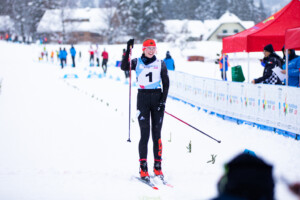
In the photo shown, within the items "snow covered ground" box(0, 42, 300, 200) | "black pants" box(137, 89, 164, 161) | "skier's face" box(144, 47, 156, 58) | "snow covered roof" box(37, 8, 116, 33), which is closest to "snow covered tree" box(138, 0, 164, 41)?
"snow covered roof" box(37, 8, 116, 33)

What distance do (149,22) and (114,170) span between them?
189ft

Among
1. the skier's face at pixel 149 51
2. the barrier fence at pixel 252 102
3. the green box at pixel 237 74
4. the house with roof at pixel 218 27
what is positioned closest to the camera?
the skier's face at pixel 149 51

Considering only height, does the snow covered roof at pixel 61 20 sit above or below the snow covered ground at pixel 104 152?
above

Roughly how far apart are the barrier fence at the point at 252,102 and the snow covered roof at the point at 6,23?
78102 mm

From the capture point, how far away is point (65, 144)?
6.65 metres

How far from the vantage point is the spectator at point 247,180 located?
142cm

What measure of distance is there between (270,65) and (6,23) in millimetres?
82597

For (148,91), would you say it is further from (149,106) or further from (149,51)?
(149,51)

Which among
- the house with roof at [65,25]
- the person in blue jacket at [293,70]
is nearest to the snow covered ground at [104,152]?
the person in blue jacket at [293,70]

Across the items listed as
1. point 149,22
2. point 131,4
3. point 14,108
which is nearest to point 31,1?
point 131,4

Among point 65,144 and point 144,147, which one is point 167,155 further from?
point 65,144

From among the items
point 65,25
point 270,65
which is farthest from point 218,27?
point 270,65

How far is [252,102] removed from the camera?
8211mm

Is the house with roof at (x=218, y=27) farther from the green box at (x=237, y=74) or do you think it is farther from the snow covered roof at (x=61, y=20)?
the green box at (x=237, y=74)
